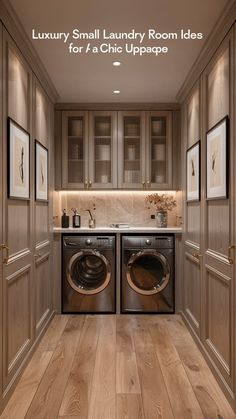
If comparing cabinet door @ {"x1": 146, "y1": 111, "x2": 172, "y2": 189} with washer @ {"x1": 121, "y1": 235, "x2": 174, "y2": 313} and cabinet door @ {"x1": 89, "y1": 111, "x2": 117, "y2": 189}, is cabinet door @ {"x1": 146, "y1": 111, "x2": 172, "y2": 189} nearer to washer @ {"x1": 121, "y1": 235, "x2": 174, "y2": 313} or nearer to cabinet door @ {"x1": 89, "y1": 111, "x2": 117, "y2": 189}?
cabinet door @ {"x1": 89, "y1": 111, "x2": 117, "y2": 189}

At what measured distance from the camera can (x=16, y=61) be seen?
2553 millimetres

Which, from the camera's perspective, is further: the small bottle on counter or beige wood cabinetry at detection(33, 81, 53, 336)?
the small bottle on counter

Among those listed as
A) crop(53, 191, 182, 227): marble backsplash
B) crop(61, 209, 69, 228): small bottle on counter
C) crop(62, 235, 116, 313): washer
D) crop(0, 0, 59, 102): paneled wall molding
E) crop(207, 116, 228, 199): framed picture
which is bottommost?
crop(62, 235, 116, 313): washer

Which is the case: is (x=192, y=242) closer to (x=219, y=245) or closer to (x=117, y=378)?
(x=219, y=245)

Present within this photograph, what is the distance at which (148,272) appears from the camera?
412cm

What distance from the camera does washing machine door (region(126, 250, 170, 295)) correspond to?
4090 millimetres

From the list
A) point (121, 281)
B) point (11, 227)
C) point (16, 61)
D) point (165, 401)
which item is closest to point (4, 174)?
point (11, 227)

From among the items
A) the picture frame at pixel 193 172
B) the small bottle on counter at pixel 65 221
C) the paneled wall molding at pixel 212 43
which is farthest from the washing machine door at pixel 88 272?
the paneled wall molding at pixel 212 43

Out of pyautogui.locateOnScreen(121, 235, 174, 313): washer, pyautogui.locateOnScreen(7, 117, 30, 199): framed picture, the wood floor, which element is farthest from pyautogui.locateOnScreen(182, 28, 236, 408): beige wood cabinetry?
pyautogui.locateOnScreen(7, 117, 30, 199): framed picture

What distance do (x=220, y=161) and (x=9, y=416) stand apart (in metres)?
2.11

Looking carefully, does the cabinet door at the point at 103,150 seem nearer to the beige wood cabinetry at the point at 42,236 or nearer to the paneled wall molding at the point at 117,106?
the paneled wall molding at the point at 117,106

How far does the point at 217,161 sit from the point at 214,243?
0.61 metres

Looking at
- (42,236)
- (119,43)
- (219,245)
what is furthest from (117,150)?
(219,245)

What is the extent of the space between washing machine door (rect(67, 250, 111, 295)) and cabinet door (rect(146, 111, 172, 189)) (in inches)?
42.5
